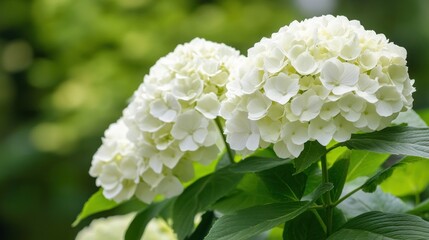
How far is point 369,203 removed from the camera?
2.81 ft

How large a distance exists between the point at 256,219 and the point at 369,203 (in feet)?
0.68

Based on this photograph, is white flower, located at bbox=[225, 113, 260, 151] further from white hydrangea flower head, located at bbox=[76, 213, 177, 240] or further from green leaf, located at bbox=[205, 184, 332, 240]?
white hydrangea flower head, located at bbox=[76, 213, 177, 240]

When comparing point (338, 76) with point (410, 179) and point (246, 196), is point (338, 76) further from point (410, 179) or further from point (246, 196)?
point (410, 179)

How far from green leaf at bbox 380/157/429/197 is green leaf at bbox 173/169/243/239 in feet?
0.75

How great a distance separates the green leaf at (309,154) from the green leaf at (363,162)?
15 cm

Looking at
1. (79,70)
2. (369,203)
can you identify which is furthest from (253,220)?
(79,70)

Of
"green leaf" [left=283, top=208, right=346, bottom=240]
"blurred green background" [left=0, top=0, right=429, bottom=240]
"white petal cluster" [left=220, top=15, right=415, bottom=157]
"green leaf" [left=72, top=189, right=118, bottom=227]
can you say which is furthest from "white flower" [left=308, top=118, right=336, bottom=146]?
"blurred green background" [left=0, top=0, right=429, bottom=240]

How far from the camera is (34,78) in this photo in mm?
4102

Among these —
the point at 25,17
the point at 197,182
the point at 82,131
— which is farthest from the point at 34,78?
the point at 197,182

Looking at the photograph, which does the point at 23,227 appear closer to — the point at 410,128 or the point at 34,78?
the point at 34,78

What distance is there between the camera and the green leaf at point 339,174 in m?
0.75

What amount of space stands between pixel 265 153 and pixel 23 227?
133 inches

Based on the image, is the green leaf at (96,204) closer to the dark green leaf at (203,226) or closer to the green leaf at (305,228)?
the dark green leaf at (203,226)

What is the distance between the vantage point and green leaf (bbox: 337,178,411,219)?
843mm
